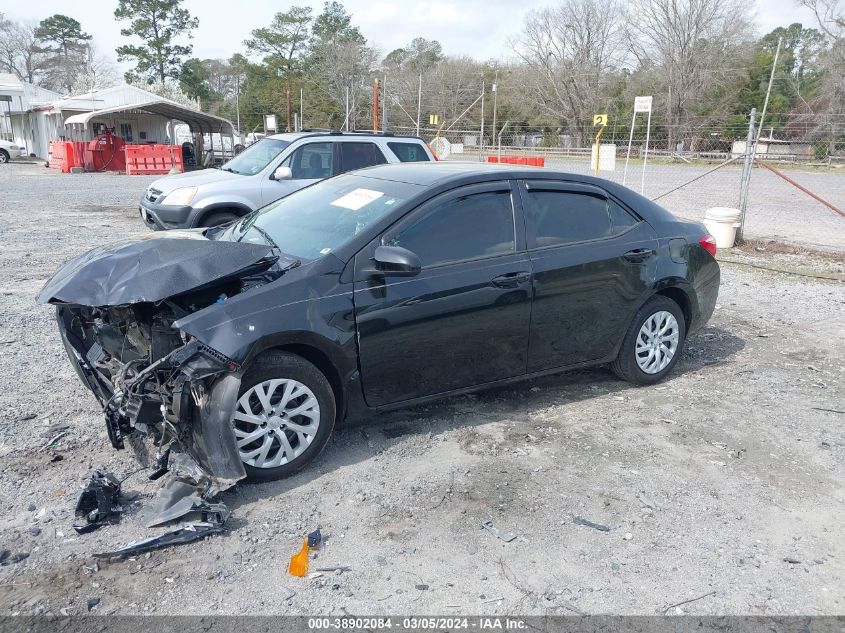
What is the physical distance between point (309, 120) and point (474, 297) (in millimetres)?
47810

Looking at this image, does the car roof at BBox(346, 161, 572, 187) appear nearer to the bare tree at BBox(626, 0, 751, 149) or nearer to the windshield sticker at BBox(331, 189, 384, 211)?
the windshield sticker at BBox(331, 189, 384, 211)

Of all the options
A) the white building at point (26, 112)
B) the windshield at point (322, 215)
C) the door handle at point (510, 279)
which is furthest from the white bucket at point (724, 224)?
the white building at point (26, 112)

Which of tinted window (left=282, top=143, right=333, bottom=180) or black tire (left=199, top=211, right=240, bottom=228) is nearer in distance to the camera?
black tire (left=199, top=211, right=240, bottom=228)

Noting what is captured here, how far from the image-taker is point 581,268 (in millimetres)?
4836

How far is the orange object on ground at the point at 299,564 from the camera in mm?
3085

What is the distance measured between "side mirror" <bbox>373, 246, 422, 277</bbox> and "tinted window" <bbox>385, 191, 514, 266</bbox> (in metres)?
0.18

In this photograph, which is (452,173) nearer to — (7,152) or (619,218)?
(619,218)

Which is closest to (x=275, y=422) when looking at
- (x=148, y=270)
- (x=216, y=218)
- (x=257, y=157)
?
(x=148, y=270)

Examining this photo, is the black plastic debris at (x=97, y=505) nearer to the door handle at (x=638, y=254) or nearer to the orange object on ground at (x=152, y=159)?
the door handle at (x=638, y=254)

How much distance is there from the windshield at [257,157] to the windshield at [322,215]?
5097 millimetres

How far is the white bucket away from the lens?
11250 mm

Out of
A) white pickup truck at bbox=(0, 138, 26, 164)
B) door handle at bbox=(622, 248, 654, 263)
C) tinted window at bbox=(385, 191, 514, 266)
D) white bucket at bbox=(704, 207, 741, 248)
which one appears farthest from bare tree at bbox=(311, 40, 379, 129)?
tinted window at bbox=(385, 191, 514, 266)

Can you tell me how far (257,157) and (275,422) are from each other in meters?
7.56

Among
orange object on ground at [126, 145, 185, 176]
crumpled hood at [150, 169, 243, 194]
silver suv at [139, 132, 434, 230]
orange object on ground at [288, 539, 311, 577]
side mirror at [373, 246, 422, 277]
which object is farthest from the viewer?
orange object on ground at [126, 145, 185, 176]
